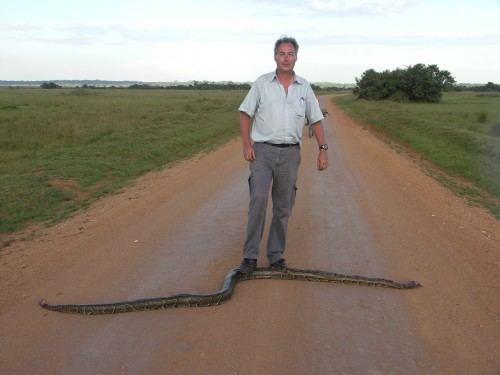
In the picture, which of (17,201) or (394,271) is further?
(17,201)

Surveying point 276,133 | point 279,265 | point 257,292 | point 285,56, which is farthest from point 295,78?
point 257,292

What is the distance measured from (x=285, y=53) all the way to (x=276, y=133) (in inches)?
27.8

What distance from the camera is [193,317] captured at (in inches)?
160

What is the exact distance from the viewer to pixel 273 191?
5086 millimetres

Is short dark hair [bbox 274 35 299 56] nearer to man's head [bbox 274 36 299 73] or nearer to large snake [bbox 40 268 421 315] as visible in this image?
man's head [bbox 274 36 299 73]

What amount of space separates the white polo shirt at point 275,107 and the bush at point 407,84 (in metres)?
52.8

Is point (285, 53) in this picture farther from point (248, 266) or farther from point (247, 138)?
point (248, 266)

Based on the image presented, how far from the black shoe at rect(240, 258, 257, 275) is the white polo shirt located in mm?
1145

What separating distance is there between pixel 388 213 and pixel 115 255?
396 cm

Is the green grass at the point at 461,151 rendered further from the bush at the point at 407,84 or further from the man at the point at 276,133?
the bush at the point at 407,84

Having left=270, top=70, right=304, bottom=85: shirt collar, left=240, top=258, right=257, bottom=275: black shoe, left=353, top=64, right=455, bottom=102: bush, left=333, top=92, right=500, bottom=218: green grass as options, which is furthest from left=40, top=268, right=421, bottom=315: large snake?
left=353, top=64, right=455, bottom=102: bush

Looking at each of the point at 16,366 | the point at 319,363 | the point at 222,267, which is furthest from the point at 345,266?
the point at 16,366

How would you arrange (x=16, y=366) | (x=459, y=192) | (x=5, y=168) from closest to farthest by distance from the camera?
(x=16, y=366) → (x=459, y=192) → (x=5, y=168)

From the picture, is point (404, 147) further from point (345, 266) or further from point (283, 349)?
point (283, 349)
